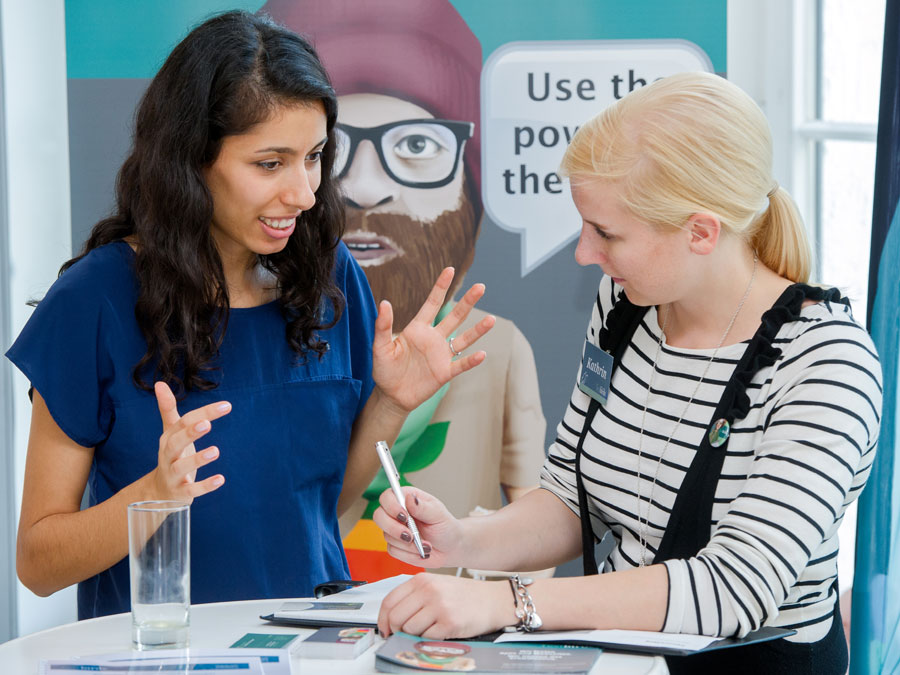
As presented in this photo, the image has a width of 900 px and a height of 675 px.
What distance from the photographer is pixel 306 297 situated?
1.90 m

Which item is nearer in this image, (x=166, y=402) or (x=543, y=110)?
(x=166, y=402)

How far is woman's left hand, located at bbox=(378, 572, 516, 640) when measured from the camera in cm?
129

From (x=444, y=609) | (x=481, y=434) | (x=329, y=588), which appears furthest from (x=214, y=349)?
(x=481, y=434)

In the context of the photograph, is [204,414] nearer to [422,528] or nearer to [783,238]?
[422,528]

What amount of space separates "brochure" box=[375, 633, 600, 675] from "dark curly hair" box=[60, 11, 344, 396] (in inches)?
27.6

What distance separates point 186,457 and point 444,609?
43 centimetres

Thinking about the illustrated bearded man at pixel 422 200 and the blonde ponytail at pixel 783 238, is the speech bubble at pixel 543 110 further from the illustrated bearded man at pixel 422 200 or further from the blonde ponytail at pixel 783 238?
the blonde ponytail at pixel 783 238

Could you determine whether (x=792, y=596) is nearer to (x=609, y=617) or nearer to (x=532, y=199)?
(x=609, y=617)

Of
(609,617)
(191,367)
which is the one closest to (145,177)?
(191,367)

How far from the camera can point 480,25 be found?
8.95 ft

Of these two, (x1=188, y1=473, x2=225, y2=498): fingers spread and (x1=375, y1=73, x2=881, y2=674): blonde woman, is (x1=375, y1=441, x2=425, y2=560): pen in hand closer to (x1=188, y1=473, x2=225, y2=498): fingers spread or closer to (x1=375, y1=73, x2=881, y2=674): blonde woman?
(x1=375, y1=73, x2=881, y2=674): blonde woman

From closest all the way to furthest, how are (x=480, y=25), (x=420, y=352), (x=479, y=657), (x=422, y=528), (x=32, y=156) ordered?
(x=479, y=657), (x=422, y=528), (x=420, y=352), (x=480, y=25), (x=32, y=156)

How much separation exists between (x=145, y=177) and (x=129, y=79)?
1086 mm

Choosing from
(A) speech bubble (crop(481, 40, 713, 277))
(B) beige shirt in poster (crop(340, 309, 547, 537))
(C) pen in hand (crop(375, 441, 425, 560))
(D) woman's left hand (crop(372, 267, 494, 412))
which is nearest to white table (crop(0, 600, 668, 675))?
(C) pen in hand (crop(375, 441, 425, 560))
